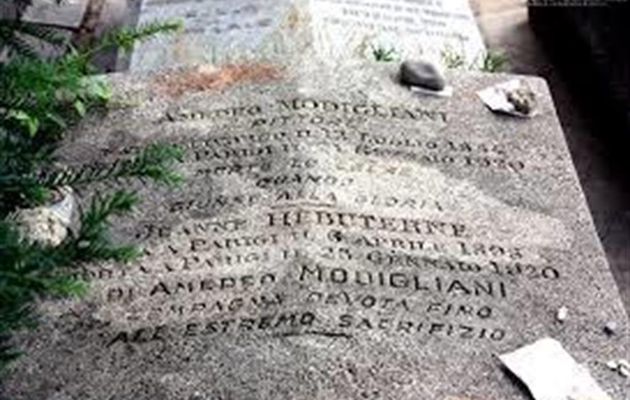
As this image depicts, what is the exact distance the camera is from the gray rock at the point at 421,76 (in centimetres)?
330

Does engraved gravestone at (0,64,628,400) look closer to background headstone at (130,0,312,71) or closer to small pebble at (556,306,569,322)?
small pebble at (556,306,569,322)

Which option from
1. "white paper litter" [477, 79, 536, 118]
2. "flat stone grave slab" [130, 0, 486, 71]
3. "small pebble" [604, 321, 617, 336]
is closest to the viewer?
"small pebble" [604, 321, 617, 336]

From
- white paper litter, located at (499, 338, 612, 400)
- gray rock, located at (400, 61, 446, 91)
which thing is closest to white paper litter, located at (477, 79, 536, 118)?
gray rock, located at (400, 61, 446, 91)

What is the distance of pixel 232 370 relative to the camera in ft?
7.41

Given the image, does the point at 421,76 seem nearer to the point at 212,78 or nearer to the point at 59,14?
the point at 212,78

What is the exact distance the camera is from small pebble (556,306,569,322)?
2.45 meters

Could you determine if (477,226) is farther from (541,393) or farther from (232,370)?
(232,370)

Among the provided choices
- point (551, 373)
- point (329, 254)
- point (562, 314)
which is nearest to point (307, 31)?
point (329, 254)

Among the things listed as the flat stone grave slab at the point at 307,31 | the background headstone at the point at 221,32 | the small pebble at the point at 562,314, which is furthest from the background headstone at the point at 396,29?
the small pebble at the point at 562,314

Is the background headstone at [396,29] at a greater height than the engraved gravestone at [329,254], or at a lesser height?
lesser

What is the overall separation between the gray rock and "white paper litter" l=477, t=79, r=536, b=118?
14cm

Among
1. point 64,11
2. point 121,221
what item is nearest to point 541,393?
point 121,221

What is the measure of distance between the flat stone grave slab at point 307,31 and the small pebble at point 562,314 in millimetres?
1845

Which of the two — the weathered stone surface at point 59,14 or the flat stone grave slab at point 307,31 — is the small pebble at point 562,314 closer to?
the flat stone grave slab at point 307,31
